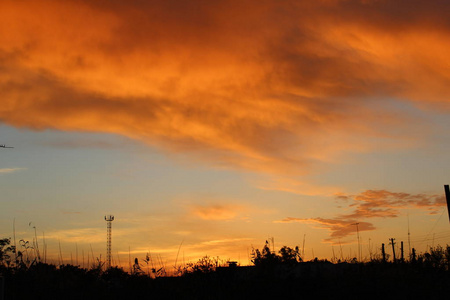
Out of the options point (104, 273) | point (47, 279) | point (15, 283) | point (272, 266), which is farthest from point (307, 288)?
point (15, 283)

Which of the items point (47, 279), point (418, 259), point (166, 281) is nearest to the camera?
point (47, 279)

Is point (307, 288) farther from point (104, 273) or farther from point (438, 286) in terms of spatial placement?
point (104, 273)

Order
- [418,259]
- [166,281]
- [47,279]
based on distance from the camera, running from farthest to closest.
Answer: [418,259] < [166,281] < [47,279]

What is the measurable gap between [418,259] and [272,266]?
7897mm

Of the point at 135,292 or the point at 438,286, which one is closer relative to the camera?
the point at 135,292

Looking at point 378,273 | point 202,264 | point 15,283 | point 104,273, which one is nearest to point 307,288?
point 378,273

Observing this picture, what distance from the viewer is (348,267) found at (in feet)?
66.3

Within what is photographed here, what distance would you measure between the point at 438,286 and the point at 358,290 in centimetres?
346

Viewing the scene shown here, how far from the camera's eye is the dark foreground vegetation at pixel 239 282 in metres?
17.9

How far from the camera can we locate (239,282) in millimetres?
19094

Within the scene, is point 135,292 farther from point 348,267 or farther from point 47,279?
point 348,267

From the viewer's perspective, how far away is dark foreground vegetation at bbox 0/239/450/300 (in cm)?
1794

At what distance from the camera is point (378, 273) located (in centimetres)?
1952

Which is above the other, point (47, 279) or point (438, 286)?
point (47, 279)
